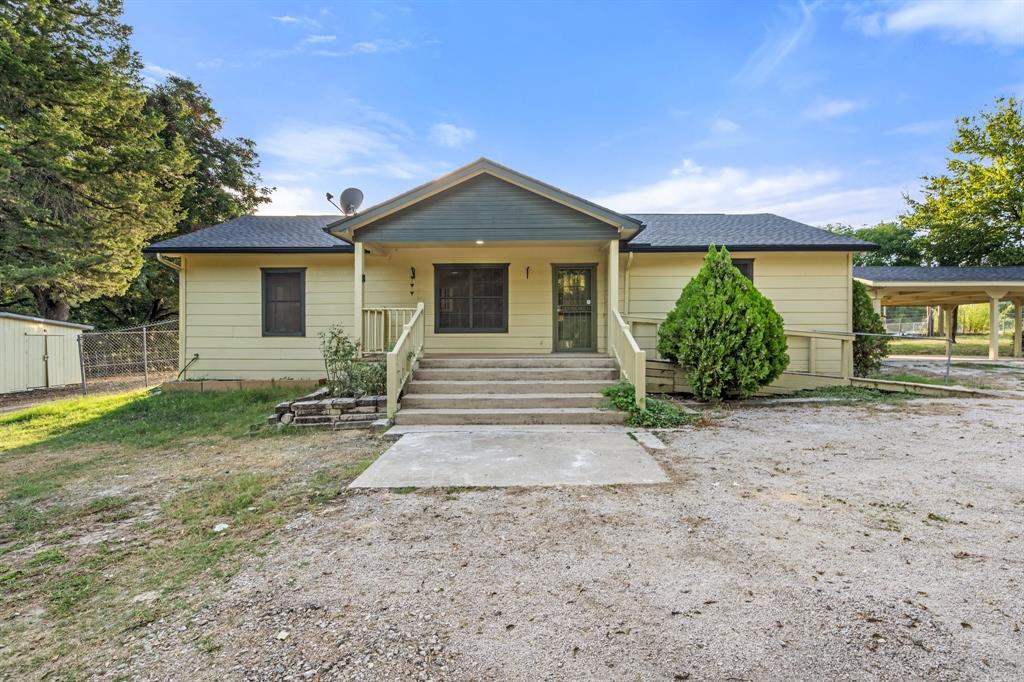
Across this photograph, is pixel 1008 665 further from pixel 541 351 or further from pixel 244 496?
pixel 541 351

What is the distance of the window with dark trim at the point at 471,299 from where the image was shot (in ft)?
30.1

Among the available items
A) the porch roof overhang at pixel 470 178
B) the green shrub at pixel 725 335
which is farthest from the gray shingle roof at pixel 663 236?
the green shrub at pixel 725 335

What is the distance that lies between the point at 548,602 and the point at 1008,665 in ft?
5.55

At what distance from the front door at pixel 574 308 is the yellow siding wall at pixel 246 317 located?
4248 millimetres

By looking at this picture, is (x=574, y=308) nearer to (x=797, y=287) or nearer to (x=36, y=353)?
(x=797, y=287)

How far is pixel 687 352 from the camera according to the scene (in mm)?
7047

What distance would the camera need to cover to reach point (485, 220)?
729 cm

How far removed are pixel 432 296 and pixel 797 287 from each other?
734 cm

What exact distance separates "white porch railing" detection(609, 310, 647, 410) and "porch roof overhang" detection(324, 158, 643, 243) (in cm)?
158

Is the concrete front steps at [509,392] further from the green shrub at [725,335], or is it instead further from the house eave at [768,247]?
the house eave at [768,247]

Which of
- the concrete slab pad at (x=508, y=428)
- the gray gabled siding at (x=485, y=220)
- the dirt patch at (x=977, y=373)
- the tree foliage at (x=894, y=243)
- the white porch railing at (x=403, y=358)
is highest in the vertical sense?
the tree foliage at (x=894, y=243)

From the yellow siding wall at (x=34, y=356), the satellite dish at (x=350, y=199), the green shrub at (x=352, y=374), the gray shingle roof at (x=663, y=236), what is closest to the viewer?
the green shrub at (x=352, y=374)

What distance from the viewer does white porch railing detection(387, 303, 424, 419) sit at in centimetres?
593

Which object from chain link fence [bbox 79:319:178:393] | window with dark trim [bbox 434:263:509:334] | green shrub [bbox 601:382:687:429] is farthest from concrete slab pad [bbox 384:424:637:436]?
chain link fence [bbox 79:319:178:393]
